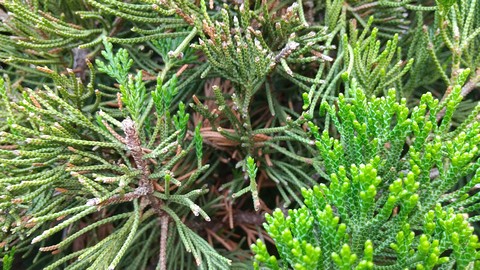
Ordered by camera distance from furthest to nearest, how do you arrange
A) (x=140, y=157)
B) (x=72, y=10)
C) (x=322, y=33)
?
A: (x=72, y=10)
(x=322, y=33)
(x=140, y=157)

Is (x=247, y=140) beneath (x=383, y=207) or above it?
above

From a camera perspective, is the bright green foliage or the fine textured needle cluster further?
the fine textured needle cluster

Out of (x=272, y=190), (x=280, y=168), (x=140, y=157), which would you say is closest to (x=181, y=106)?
(x=140, y=157)

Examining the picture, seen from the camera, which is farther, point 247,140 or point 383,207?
point 247,140

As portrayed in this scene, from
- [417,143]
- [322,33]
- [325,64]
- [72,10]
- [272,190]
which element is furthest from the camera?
[272,190]

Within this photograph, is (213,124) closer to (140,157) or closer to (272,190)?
(140,157)

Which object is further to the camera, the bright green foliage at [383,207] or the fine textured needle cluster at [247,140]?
the fine textured needle cluster at [247,140]
